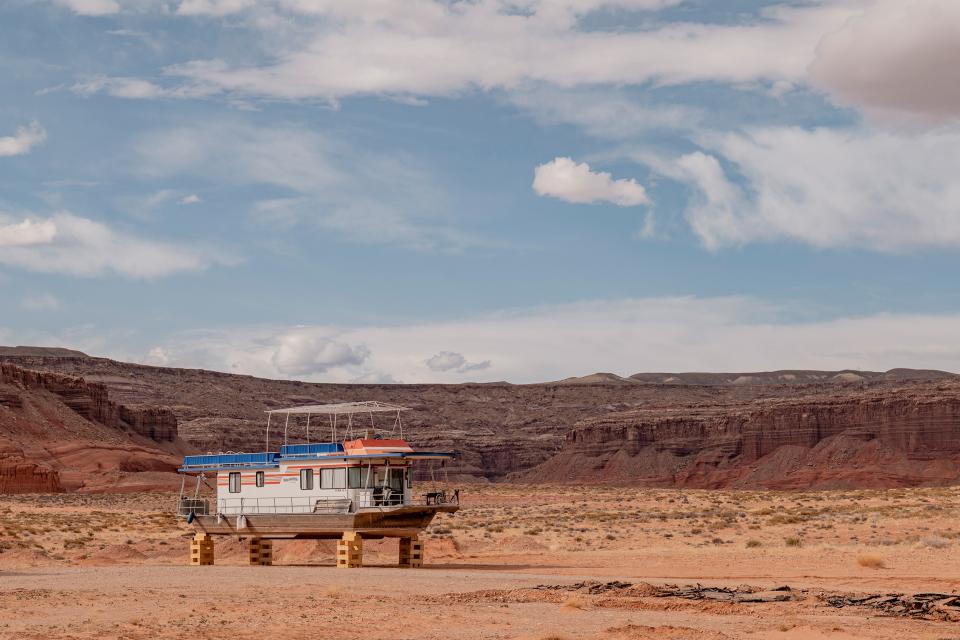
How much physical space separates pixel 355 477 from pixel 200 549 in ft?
18.8

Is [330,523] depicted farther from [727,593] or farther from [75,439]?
[75,439]

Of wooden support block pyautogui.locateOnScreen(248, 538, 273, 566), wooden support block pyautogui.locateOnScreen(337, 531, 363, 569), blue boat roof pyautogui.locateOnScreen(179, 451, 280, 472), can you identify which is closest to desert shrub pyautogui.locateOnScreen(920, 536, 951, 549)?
wooden support block pyautogui.locateOnScreen(337, 531, 363, 569)

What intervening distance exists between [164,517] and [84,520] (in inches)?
239

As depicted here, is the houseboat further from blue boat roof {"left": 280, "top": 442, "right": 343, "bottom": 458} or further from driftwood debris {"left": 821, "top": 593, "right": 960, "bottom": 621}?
driftwood debris {"left": 821, "top": 593, "right": 960, "bottom": 621}

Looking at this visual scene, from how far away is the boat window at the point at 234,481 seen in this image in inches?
1451

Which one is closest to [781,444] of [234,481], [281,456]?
[234,481]

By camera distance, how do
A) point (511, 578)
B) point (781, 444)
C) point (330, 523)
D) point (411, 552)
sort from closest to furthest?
point (511, 578) < point (330, 523) < point (411, 552) < point (781, 444)

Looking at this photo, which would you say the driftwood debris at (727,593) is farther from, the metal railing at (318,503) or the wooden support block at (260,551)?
the wooden support block at (260,551)

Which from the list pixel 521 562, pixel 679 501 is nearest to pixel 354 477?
pixel 521 562

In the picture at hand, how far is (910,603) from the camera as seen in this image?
23.3 meters

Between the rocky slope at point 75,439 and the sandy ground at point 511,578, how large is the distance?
37.4m

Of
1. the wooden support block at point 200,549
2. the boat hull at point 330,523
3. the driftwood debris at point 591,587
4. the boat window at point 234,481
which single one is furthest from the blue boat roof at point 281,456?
the driftwood debris at point 591,587

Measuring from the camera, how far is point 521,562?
128 ft

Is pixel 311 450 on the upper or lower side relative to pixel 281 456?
upper
